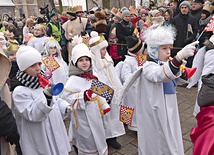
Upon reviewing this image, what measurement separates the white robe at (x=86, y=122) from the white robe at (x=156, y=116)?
0.64 meters

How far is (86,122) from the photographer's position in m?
3.16

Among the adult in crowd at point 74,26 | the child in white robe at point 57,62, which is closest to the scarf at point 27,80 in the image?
the child in white robe at point 57,62

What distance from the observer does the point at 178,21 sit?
6.34m

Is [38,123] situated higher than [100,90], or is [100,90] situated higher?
[100,90]

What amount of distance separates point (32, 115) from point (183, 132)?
2.68 meters

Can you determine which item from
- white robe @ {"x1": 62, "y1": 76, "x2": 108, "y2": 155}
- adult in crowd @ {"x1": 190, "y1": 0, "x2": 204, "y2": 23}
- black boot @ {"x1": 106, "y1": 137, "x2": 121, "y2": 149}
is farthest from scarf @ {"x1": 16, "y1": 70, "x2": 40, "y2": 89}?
adult in crowd @ {"x1": 190, "y1": 0, "x2": 204, "y2": 23}

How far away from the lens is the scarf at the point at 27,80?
8.10 ft

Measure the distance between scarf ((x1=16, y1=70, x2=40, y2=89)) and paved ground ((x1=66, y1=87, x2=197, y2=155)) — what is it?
5.45ft

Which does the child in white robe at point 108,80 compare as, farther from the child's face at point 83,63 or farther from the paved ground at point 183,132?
the child's face at point 83,63

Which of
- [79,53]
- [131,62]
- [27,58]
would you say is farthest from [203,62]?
[27,58]

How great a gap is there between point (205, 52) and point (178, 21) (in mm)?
2827

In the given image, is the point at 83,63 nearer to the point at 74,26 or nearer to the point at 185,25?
the point at 185,25

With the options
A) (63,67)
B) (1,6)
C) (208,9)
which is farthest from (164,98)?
(1,6)

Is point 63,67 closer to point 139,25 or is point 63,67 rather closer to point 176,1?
point 139,25
